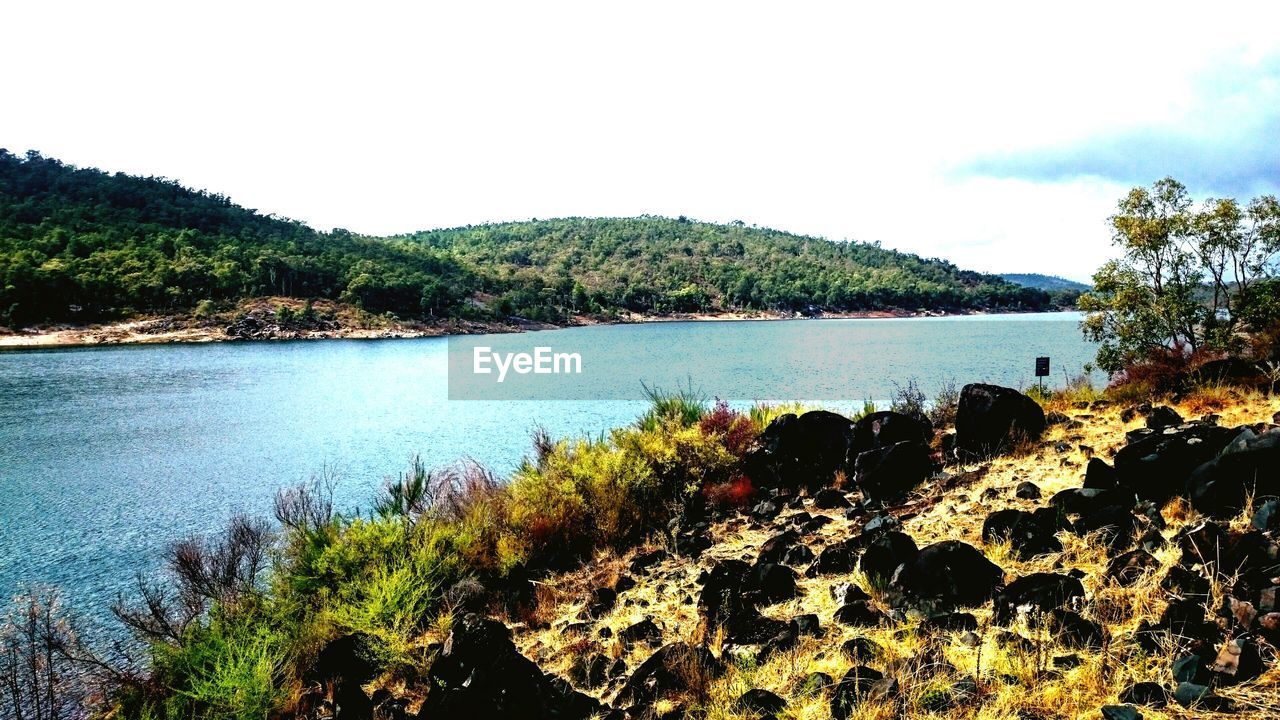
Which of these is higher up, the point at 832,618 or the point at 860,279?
the point at 860,279

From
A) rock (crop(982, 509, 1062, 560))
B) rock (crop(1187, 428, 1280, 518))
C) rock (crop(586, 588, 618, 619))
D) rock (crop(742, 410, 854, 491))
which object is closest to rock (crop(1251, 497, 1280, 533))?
rock (crop(1187, 428, 1280, 518))

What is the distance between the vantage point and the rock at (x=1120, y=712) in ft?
12.0

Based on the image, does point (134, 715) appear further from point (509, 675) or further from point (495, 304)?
point (495, 304)

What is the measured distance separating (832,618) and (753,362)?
4173 cm

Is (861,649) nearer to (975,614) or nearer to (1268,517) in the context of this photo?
(975,614)

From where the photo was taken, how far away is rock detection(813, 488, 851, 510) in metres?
9.54

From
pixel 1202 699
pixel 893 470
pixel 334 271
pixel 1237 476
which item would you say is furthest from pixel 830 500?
pixel 334 271

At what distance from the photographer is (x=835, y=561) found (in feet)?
23.1

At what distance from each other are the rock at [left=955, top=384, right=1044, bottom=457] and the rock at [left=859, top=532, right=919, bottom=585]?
168 inches

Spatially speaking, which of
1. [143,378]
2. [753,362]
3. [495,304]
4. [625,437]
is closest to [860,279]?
[495,304]

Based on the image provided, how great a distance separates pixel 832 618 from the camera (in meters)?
5.87

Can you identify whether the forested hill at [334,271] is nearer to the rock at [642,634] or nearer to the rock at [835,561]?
the rock at [642,634]

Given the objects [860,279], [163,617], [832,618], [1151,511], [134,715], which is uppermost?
[860,279]

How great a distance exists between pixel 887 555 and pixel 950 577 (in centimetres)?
73
